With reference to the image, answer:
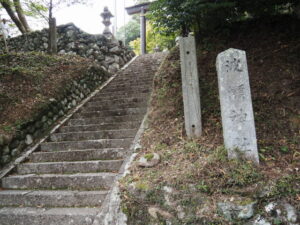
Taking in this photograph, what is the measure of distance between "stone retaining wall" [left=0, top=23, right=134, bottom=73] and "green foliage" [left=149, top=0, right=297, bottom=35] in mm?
4967

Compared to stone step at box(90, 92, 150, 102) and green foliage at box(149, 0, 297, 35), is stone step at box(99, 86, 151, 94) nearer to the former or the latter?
stone step at box(90, 92, 150, 102)

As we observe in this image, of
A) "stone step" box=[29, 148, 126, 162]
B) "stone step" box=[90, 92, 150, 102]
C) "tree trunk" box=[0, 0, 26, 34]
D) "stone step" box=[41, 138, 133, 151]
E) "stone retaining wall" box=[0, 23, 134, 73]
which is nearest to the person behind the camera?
"stone step" box=[29, 148, 126, 162]

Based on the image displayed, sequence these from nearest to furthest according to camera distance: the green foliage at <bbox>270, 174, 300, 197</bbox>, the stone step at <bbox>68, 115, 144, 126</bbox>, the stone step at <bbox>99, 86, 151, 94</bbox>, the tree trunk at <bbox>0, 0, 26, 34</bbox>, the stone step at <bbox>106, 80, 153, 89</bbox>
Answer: the green foliage at <bbox>270, 174, 300, 197</bbox>
the stone step at <bbox>68, 115, 144, 126</bbox>
the stone step at <bbox>99, 86, 151, 94</bbox>
the stone step at <bbox>106, 80, 153, 89</bbox>
the tree trunk at <bbox>0, 0, 26, 34</bbox>

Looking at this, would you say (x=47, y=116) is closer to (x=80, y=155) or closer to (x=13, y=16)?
(x=80, y=155)

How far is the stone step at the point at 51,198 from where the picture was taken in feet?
10.9

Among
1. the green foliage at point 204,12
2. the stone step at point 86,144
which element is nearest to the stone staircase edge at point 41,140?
the stone step at point 86,144

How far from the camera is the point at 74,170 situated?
4.00 meters

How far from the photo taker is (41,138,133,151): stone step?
14.4 feet

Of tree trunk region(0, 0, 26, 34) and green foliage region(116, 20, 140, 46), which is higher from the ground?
green foliage region(116, 20, 140, 46)

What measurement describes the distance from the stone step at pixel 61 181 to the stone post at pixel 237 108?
1763 mm

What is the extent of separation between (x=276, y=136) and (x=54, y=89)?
4952mm

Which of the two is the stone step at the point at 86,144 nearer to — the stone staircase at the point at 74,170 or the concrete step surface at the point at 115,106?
the stone staircase at the point at 74,170

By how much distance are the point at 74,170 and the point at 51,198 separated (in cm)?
62

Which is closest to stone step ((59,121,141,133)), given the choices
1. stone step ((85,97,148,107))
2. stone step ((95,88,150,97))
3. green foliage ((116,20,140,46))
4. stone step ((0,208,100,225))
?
stone step ((85,97,148,107))
